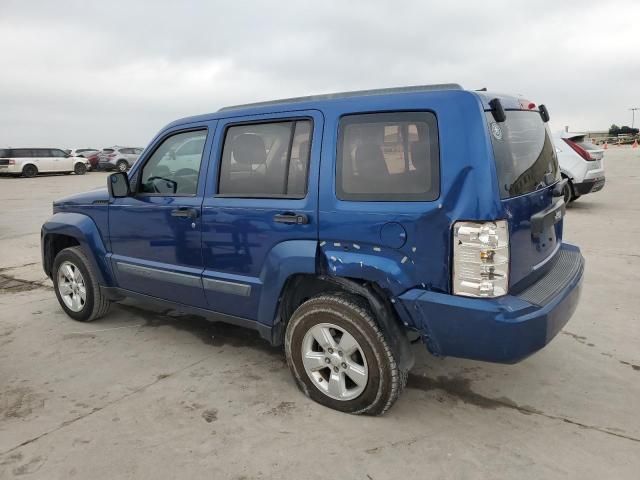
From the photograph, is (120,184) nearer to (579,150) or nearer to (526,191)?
(526,191)

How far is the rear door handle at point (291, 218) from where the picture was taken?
9.82 ft

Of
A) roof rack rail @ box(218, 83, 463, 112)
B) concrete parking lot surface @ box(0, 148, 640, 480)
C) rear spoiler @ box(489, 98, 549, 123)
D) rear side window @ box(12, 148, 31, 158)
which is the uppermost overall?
rear side window @ box(12, 148, 31, 158)

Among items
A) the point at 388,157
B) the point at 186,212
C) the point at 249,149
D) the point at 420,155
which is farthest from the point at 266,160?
the point at 420,155

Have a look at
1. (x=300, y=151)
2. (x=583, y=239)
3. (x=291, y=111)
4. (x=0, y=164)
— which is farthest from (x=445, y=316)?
(x=0, y=164)

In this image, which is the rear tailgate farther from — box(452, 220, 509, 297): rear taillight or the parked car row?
the parked car row

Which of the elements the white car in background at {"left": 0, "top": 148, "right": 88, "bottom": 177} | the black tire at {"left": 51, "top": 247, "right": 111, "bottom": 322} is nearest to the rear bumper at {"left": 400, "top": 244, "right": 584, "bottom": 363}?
the black tire at {"left": 51, "top": 247, "right": 111, "bottom": 322}

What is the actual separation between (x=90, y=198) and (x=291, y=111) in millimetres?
2254

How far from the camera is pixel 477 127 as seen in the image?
253 cm

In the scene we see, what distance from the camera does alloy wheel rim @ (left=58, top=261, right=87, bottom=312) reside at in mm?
4652

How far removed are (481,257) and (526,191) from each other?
0.58 meters

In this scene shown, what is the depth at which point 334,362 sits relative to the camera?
9.95ft

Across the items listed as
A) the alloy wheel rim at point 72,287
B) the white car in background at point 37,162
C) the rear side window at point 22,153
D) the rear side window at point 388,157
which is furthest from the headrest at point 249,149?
the rear side window at point 22,153

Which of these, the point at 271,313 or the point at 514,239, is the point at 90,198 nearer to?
the point at 271,313

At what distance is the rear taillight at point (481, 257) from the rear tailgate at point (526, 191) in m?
0.08
